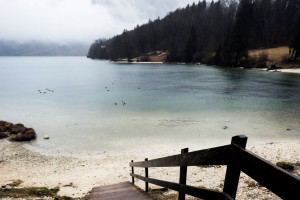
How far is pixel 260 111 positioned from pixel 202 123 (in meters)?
10.7

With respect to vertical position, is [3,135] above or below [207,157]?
below

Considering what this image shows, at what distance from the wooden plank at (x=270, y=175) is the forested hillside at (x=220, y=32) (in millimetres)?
94558

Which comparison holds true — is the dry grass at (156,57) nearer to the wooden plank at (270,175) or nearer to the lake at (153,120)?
the lake at (153,120)

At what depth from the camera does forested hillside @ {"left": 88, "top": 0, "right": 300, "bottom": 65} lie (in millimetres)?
95188

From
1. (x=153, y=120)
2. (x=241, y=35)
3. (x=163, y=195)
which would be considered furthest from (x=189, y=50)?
(x=163, y=195)

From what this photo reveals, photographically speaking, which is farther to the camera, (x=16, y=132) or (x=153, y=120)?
(x=153, y=120)

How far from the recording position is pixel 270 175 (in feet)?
4.95

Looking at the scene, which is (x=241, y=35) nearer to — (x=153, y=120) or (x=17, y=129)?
(x=153, y=120)

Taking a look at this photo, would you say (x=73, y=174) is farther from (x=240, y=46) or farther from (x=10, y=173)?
(x=240, y=46)

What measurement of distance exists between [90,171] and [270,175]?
13.0 meters

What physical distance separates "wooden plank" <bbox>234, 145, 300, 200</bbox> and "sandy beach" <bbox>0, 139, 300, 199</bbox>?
702 centimetres

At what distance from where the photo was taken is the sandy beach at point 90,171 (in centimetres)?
968

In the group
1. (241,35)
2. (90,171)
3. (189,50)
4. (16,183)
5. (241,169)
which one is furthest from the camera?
(189,50)

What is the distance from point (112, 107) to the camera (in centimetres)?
3084
